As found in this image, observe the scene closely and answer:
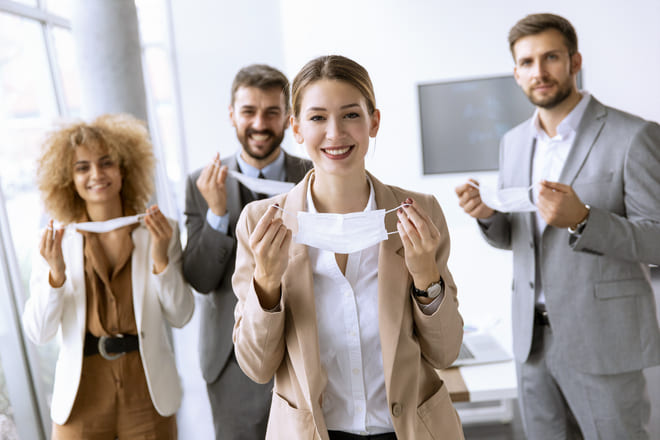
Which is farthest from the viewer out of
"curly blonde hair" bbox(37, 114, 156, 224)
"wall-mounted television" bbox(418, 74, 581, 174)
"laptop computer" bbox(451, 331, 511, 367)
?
"wall-mounted television" bbox(418, 74, 581, 174)

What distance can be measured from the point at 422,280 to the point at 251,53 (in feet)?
20.8

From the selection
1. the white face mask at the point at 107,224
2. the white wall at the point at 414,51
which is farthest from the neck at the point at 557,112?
the white wall at the point at 414,51

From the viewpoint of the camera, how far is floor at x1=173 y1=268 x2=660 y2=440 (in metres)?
3.61

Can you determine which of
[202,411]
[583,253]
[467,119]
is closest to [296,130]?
[583,253]

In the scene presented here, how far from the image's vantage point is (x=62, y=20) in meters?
4.88

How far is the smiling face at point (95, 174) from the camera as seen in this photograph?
7.97 ft

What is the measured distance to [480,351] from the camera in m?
3.04

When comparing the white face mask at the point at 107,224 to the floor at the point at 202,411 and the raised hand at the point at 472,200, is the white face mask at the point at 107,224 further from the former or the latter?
the raised hand at the point at 472,200

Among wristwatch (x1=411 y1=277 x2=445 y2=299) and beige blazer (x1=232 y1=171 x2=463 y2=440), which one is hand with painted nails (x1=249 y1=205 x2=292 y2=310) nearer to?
beige blazer (x1=232 y1=171 x2=463 y2=440)

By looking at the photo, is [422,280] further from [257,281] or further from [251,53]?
[251,53]

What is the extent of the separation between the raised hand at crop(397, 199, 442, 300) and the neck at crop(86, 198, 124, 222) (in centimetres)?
158

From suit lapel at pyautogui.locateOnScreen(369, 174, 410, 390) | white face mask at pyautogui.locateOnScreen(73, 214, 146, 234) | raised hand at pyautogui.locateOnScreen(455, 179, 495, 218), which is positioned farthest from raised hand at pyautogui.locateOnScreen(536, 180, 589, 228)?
white face mask at pyautogui.locateOnScreen(73, 214, 146, 234)

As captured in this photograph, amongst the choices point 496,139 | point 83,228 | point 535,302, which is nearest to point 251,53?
point 496,139

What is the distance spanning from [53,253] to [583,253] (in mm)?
2212
